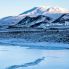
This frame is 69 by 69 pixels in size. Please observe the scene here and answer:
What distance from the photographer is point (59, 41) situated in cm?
2362

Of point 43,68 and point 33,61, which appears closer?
point 43,68

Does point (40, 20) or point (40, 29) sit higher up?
point (40, 20)

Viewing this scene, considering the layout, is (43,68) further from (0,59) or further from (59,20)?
(59,20)

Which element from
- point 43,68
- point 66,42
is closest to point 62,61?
point 43,68

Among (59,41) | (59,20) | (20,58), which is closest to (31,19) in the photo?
(59,20)

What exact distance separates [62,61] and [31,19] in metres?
46.2

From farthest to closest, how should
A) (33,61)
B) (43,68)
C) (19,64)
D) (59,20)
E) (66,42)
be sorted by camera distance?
(59,20)
(66,42)
(33,61)
(19,64)
(43,68)

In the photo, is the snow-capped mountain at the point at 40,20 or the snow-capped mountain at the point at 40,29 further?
the snow-capped mountain at the point at 40,20

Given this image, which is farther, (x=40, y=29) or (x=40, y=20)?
(x=40, y=20)

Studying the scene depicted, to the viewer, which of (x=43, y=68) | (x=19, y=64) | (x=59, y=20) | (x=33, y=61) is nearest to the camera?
(x=43, y=68)

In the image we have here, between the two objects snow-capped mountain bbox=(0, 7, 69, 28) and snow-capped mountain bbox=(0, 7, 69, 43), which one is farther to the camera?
snow-capped mountain bbox=(0, 7, 69, 28)

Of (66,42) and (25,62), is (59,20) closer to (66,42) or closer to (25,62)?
(66,42)

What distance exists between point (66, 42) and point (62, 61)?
9293mm

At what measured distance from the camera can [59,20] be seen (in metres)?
56.5
